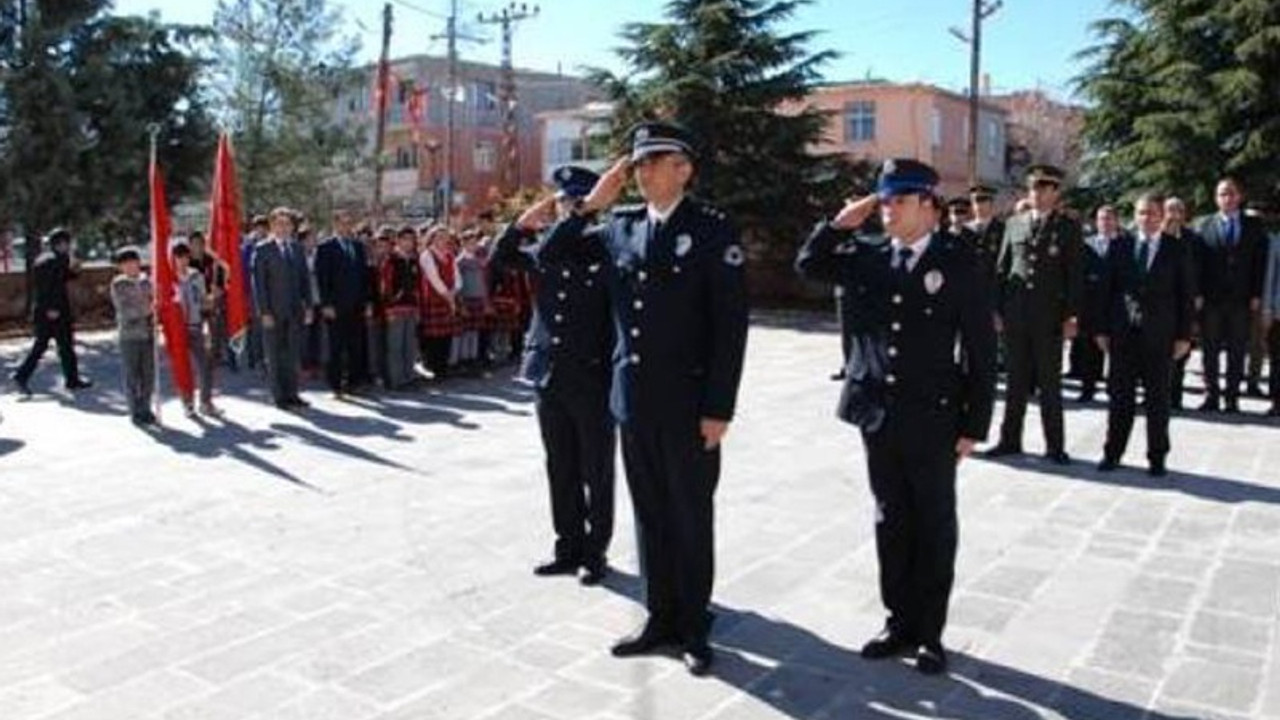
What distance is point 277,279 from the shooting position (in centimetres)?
1125

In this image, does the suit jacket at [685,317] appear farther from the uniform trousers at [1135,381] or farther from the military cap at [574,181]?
the uniform trousers at [1135,381]

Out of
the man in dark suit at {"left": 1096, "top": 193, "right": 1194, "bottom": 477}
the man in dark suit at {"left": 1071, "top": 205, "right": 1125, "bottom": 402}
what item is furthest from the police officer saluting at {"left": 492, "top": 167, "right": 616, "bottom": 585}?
the man in dark suit at {"left": 1071, "top": 205, "right": 1125, "bottom": 402}

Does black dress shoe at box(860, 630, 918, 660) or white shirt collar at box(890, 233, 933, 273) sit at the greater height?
white shirt collar at box(890, 233, 933, 273)

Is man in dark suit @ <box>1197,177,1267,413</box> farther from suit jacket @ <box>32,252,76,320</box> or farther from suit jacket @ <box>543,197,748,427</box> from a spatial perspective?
suit jacket @ <box>32,252,76,320</box>

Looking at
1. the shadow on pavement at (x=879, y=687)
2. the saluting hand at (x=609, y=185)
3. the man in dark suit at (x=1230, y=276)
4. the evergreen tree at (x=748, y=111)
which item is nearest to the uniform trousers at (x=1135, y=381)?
the man in dark suit at (x=1230, y=276)

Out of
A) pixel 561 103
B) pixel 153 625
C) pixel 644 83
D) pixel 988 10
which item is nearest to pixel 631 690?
pixel 153 625

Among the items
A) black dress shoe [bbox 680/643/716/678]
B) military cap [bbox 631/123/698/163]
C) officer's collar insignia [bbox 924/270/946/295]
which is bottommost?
black dress shoe [bbox 680/643/716/678]

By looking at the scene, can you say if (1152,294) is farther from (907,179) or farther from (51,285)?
(51,285)

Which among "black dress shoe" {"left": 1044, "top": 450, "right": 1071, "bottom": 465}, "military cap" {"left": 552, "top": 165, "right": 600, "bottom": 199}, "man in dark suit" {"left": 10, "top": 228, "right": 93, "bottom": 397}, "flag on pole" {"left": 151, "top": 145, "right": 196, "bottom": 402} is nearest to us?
"military cap" {"left": 552, "top": 165, "right": 600, "bottom": 199}

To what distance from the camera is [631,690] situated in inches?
169

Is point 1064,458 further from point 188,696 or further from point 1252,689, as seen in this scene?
point 188,696

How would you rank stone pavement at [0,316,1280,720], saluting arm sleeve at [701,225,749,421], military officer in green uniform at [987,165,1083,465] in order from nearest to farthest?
stone pavement at [0,316,1280,720]
saluting arm sleeve at [701,225,749,421]
military officer in green uniform at [987,165,1083,465]

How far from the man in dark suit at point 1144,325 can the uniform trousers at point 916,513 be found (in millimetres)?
4146

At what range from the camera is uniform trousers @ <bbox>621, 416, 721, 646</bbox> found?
4473 mm
